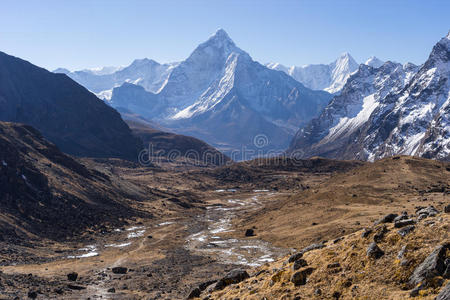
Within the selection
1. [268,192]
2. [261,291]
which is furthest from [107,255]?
[268,192]

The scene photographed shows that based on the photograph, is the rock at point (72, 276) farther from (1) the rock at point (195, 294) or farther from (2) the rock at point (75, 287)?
(1) the rock at point (195, 294)

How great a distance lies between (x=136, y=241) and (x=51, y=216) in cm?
1872

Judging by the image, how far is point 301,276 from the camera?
22031mm

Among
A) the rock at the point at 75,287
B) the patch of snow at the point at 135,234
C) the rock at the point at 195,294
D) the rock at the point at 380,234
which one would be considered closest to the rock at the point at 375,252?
the rock at the point at 380,234

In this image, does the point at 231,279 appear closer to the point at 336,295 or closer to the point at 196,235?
→ the point at 336,295

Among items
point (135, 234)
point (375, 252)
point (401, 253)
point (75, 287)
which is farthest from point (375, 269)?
point (135, 234)

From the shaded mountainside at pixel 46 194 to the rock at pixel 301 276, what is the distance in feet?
191

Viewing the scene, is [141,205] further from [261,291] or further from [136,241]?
[261,291]

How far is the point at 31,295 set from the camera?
3694cm

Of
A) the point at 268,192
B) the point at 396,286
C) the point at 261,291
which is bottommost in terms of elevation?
the point at 268,192

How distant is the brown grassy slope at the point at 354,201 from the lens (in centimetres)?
6431

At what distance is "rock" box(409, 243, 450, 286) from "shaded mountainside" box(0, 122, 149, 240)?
64.3 meters

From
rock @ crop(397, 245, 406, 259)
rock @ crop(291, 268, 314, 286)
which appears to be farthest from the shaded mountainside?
rock @ crop(397, 245, 406, 259)

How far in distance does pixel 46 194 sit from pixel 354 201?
62.1 metres
